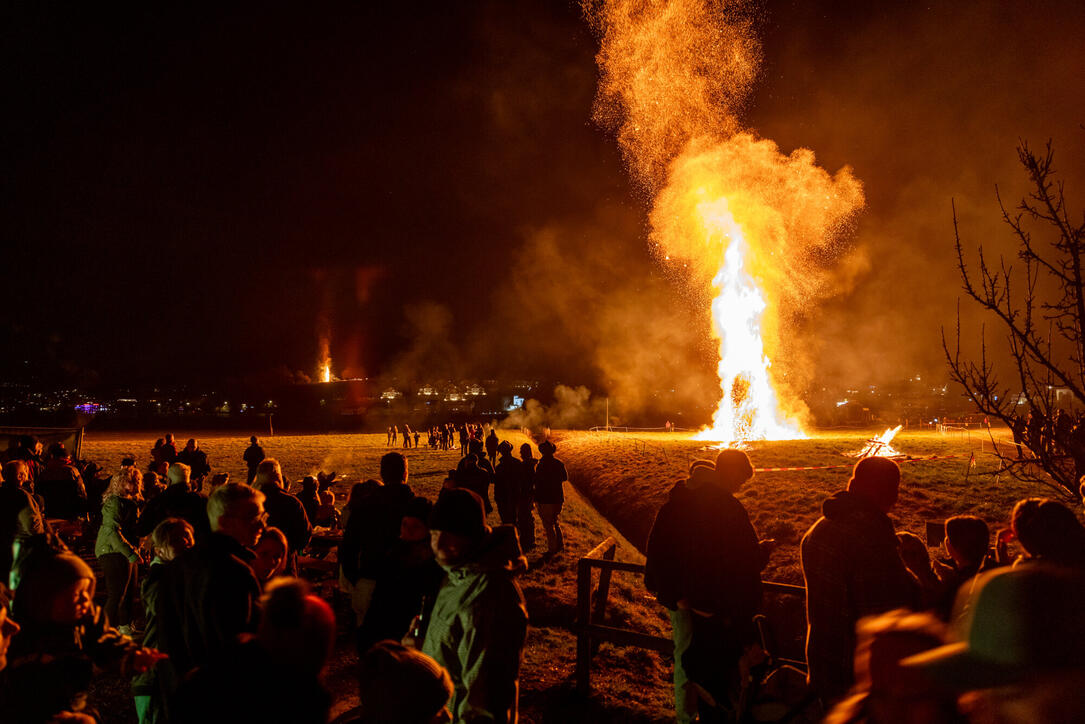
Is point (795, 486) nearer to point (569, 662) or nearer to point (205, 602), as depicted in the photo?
point (569, 662)

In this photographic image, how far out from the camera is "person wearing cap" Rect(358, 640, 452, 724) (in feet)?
6.53

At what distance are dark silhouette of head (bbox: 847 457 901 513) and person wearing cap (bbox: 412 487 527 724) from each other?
207 centimetres

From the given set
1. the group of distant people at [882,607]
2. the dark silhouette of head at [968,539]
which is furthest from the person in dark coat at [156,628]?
the dark silhouette of head at [968,539]

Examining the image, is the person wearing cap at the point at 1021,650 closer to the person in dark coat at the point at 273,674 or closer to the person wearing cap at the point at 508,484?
the person in dark coat at the point at 273,674

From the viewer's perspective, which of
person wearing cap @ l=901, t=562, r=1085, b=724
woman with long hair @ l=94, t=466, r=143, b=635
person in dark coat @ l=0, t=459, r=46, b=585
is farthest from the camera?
→ woman with long hair @ l=94, t=466, r=143, b=635

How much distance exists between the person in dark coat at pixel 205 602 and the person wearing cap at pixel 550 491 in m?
8.01

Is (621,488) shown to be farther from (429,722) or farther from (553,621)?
(429,722)

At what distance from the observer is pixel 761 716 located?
3365mm

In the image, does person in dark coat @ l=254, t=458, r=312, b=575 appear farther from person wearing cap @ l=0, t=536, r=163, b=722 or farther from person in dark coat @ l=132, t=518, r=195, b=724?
person wearing cap @ l=0, t=536, r=163, b=722

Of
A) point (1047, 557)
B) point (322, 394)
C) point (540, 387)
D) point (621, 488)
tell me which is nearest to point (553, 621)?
point (1047, 557)

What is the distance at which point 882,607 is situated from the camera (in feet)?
10.7

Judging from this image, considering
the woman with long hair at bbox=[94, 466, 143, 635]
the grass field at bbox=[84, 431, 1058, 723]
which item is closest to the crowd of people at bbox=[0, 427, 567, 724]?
the woman with long hair at bbox=[94, 466, 143, 635]

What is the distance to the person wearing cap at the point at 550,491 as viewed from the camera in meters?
11.1

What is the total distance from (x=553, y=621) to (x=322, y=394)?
77084 mm
